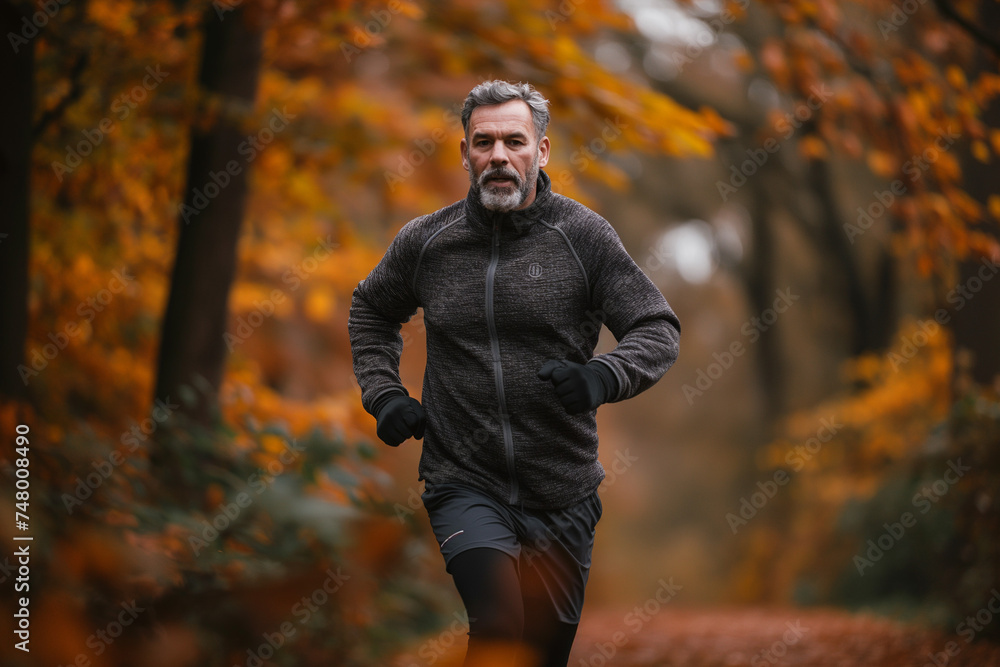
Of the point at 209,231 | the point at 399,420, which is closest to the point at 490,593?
the point at 399,420

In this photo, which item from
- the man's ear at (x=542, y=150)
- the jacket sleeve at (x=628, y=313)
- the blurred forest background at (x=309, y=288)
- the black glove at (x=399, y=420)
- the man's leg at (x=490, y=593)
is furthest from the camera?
the man's ear at (x=542, y=150)

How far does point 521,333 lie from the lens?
10.1 feet

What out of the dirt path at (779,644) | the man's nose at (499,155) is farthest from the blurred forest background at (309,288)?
the man's nose at (499,155)

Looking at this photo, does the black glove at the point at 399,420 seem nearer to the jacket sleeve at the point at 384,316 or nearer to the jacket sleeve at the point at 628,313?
the jacket sleeve at the point at 384,316

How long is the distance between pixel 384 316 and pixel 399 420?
1.83ft

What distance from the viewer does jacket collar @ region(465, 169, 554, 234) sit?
10.3 ft

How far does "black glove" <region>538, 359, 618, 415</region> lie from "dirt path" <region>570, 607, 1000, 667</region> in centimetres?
437

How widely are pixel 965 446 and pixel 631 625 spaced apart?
4.36 m

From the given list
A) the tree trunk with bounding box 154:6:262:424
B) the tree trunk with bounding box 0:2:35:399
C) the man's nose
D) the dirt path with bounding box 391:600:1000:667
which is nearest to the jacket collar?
the man's nose

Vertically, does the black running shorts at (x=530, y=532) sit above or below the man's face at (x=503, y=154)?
below

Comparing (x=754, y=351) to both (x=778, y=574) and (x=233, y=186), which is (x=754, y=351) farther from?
(x=233, y=186)

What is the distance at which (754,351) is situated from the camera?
18.8 metres

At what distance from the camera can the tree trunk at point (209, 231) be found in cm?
646

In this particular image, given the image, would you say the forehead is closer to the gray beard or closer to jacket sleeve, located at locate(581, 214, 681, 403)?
the gray beard
